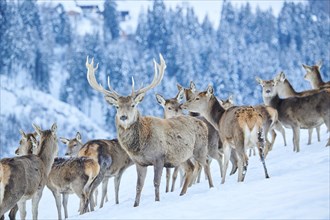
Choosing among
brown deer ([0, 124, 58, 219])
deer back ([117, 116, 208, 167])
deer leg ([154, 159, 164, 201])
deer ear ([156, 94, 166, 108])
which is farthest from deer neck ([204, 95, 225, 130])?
brown deer ([0, 124, 58, 219])

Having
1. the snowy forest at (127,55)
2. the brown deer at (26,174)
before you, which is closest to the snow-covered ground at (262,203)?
the brown deer at (26,174)

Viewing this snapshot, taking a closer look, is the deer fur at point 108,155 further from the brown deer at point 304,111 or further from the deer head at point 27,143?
the brown deer at point 304,111

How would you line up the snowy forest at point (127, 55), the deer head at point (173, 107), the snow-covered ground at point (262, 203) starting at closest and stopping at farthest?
the snow-covered ground at point (262, 203)
the deer head at point (173, 107)
the snowy forest at point (127, 55)

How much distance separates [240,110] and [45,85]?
231 ft

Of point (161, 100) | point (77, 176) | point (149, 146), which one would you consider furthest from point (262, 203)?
point (161, 100)

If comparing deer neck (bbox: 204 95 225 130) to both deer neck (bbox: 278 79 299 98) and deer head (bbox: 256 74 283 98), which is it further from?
deer neck (bbox: 278 79 299 98)

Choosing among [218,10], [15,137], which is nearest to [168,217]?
[15,137]

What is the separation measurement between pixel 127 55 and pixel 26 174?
80492 millimetres

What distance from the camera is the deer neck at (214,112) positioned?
479 inches

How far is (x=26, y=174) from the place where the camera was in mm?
9562

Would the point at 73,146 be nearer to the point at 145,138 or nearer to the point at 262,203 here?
the point at 145,138

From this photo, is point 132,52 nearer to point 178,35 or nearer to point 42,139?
point 178,35

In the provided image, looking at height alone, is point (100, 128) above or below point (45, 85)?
below

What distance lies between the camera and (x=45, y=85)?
78.3 m
